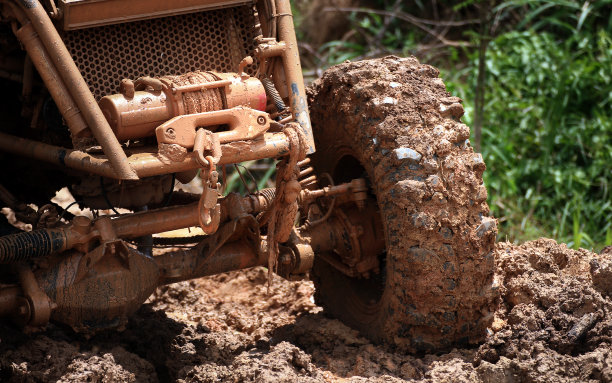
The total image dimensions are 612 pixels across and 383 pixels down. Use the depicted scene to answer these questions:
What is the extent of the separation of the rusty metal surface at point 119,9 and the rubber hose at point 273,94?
366 millimetres

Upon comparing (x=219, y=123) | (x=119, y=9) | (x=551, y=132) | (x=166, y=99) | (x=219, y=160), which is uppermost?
(x=119, y=9)

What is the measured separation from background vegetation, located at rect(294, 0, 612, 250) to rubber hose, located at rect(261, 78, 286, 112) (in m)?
2.69

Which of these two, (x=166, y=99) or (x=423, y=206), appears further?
(x=423, y=206)

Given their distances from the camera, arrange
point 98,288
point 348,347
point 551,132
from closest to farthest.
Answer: point 98,288, point 348,347, point 551,132

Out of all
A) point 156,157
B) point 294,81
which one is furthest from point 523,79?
point 156,157

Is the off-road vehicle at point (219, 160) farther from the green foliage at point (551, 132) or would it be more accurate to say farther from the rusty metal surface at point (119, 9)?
the green foliage at point (551, 132)

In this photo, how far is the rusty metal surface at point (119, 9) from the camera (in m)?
3.54

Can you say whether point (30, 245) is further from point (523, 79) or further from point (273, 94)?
point (523, 79)

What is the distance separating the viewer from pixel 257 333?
438cm

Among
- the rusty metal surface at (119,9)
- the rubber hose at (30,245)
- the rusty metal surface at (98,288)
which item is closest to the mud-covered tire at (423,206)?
the rusty metal surface at (119,9)

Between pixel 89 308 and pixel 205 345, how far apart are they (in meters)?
0.59

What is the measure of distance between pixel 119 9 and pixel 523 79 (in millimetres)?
4574

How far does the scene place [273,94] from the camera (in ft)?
12.6

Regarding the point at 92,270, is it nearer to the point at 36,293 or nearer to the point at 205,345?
the point at 36,293
